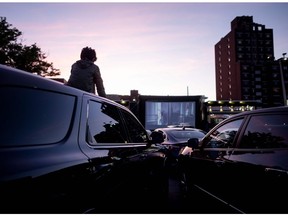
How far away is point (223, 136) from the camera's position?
4.31 meters

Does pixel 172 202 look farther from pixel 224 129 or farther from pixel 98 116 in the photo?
pixel 98 116

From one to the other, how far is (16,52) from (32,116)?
32.2m

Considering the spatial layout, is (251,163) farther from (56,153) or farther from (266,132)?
(56,153)

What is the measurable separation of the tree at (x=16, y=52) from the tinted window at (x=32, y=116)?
100ft

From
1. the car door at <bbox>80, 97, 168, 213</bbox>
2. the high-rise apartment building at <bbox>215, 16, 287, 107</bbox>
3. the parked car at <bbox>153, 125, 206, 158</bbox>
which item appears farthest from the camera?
the high-rise apartment building at <bbox>215, 16, 287, 107</bbox>

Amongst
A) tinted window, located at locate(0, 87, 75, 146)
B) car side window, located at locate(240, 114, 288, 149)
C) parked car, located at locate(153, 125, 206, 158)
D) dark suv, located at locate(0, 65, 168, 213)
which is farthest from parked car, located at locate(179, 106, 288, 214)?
parked car, located at locate(153, 125, 206, 158)

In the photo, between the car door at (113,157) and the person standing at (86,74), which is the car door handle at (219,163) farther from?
the person standing at (86,74)

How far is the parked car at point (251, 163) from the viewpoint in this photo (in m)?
2.59

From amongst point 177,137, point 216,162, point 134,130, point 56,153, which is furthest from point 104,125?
point 177,137

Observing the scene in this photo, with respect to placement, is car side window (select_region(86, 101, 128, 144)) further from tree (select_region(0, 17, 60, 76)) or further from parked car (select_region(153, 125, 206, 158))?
tree (select_region(0, 17, 60, 76))

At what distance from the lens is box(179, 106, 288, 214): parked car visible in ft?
8.51

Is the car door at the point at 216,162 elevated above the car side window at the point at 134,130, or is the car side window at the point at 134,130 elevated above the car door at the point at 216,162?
the car side window at the point at 134,130

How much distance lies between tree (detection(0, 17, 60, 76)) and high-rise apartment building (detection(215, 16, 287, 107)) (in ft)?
242

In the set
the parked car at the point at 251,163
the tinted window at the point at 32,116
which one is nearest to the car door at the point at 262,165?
the parked car at the point at 251,163
